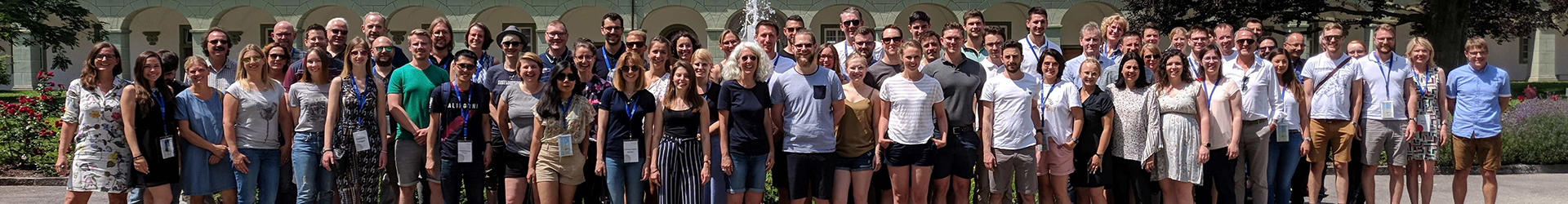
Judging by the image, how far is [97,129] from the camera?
6320 mm

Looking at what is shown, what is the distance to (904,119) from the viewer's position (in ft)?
21.8

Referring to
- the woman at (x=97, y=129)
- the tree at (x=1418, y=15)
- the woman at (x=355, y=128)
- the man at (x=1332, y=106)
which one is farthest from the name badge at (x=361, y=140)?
the tree at (x=1418, y=15)

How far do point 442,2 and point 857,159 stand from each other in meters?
22.9

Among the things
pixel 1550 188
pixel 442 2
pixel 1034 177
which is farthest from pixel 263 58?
pixel 442 2

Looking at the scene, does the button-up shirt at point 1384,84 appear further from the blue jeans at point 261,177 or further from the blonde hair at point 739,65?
the blue jeans at point 261,177

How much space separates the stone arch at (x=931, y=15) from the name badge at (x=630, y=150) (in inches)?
831

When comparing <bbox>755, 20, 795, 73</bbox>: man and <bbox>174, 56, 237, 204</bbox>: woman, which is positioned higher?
<bbox>755, 20, 795, 73</bbox>: man

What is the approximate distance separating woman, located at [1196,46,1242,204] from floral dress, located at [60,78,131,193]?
5.38 meters

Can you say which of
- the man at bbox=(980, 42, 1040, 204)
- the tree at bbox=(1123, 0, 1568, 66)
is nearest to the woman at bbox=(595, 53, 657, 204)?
the man at bbox=(980, 42, 1040, 204)

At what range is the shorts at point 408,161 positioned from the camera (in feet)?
22.3

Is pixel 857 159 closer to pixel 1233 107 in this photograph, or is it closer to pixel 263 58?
pixel 1233 107

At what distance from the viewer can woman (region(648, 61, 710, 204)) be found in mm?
6367

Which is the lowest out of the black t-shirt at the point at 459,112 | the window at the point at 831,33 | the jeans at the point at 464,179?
the jeans at the point at 464,179

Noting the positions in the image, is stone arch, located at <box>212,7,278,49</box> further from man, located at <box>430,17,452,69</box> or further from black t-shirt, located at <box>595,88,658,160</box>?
black t-shirt, located at <box>595,88,658,160</box>
